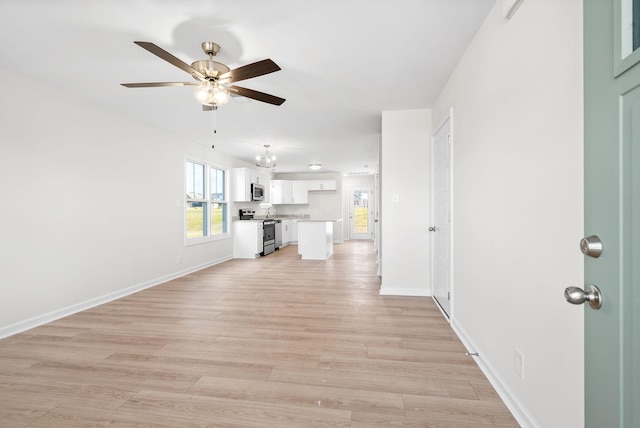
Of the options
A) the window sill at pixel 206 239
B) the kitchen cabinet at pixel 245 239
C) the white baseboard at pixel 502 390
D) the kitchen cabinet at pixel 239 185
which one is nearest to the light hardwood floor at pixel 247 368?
the white baseboard at pixel 502 390

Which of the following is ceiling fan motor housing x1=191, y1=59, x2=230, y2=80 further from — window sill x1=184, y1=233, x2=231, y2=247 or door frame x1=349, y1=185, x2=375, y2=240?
door frame x1=349, y1=185, x2=375, y2=240

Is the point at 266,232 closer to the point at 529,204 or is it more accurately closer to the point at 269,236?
the point at 269,236

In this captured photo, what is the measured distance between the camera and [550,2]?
1.28 meters

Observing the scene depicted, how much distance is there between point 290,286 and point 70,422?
9.48 feet

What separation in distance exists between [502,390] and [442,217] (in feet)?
5.78

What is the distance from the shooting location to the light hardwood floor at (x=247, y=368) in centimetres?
160

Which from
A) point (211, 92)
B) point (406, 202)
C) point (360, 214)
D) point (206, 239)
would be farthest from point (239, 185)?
point (360, 214)

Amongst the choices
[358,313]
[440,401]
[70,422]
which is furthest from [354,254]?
[70,422]

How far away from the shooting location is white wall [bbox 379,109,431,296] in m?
3.73

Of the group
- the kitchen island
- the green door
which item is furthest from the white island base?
the green door

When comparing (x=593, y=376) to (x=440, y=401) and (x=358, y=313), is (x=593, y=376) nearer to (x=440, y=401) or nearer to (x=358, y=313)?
(x=440, y=401)

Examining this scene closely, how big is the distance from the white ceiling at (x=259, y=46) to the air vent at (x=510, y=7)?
1.13 feet

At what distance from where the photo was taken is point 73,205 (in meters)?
3.23

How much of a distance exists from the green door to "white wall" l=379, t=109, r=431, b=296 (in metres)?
2.92
